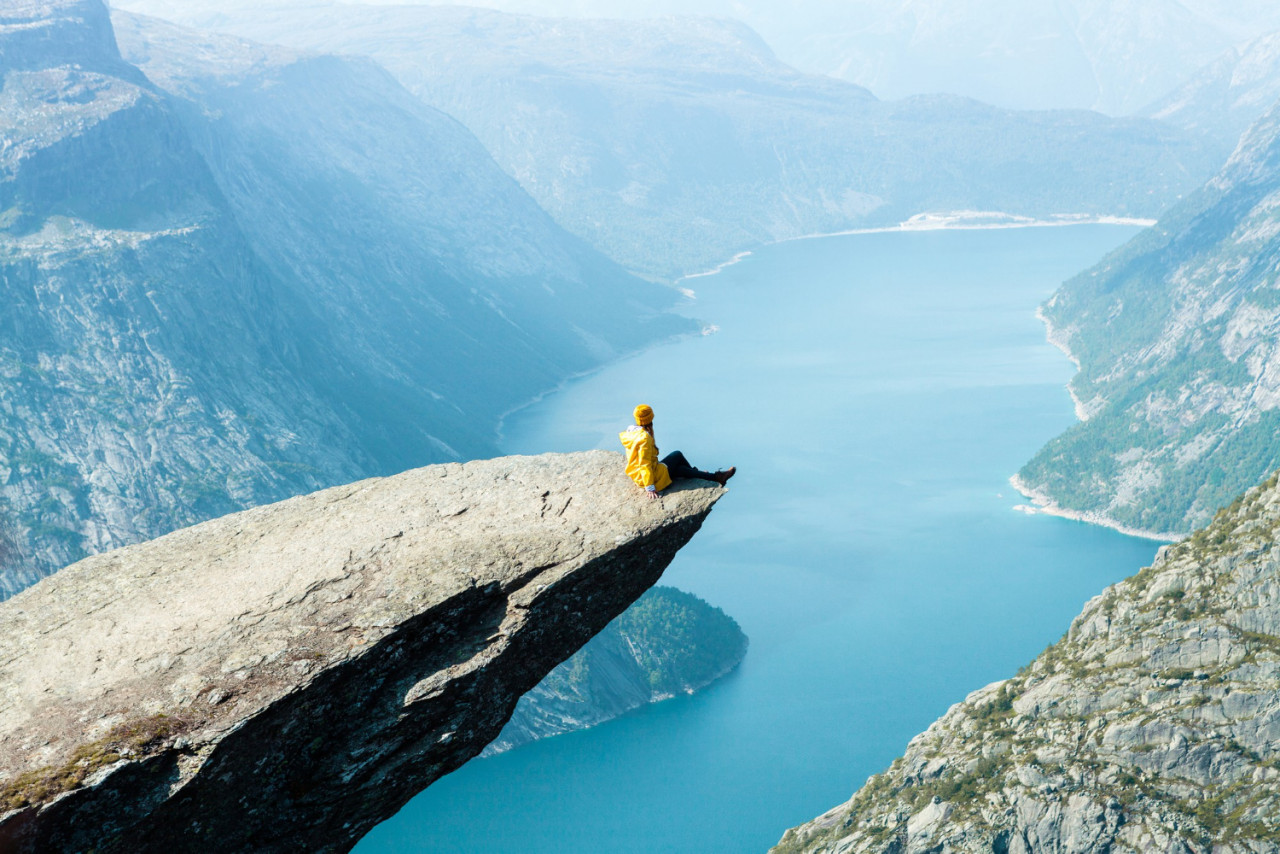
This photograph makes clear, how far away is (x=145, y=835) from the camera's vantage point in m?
18.2

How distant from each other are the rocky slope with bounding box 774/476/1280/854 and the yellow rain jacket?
216ft

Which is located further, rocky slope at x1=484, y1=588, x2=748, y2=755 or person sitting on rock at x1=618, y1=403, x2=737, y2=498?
rocky slope at x1=484, y1=588, x2=748, y2=755

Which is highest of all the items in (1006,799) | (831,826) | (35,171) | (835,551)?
(35,171)

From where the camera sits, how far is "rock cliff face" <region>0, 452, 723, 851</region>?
59.6 ft

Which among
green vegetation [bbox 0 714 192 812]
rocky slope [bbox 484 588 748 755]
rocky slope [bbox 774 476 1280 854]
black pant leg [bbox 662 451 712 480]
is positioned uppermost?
black pant leg [bbox 662 451 712 480]

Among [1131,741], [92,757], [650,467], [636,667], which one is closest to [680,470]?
[650,467]

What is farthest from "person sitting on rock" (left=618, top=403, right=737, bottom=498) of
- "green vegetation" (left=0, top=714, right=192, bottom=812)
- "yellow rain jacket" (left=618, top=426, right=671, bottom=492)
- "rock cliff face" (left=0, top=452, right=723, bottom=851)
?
"green vegetation" (left=0, top=714, right=192, bottom=812)

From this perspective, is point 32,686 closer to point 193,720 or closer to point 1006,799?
point 193,720

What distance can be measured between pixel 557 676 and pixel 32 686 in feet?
450

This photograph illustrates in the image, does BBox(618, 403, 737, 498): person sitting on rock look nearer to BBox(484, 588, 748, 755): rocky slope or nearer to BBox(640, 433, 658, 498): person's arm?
BBox(640, 433, 658, 498): person's arm

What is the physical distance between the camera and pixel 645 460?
24406mm

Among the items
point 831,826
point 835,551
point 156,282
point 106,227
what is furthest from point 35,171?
point 831,826

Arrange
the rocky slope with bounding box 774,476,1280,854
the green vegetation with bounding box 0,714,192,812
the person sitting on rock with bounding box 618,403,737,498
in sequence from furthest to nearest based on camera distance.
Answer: the rocky slope with bounding box 774,476,1280,854
the person sitting on rock with bounding box 618,403,737,498
the green vegetation with bounding box 0,714,192,812

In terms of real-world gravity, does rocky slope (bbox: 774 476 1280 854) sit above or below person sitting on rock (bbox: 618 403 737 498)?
below
